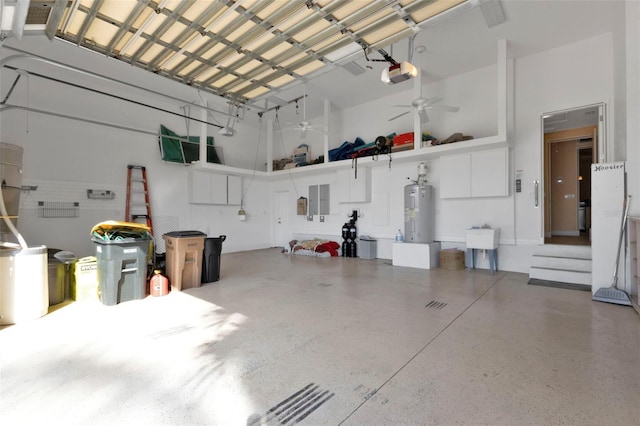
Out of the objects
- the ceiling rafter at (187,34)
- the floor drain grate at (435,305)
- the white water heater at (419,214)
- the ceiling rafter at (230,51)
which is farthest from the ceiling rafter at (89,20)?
the white water heater at (419,214)

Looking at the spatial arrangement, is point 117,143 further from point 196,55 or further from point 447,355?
point 447,355

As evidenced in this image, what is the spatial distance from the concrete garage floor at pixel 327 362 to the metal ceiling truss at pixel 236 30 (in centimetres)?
288

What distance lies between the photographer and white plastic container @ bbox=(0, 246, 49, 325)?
2.99 meters

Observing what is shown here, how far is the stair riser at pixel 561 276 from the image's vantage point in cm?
464

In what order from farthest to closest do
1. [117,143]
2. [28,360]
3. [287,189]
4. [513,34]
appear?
[287,189], [117,143], [513,34], [28,360]

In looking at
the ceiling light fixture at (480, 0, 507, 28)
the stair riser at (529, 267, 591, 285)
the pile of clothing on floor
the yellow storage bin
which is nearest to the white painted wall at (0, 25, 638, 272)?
the stair riser at (529, 267, 591, 285)

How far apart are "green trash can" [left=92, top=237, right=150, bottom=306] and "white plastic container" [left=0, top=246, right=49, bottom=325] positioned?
0.59 metres

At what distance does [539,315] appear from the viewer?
10.9 feet

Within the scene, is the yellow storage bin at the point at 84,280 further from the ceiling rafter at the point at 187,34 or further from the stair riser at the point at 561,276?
the stair riser at the point at 561,276

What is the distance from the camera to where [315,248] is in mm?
8273

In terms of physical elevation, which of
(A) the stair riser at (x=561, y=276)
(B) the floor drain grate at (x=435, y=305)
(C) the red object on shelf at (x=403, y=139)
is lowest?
(B) the floor drain grate at (x=435, y=305)

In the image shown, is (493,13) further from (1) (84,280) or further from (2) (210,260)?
(1) (84,280)

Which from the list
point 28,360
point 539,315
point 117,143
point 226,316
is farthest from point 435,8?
point 117,143

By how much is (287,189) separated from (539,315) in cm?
786
